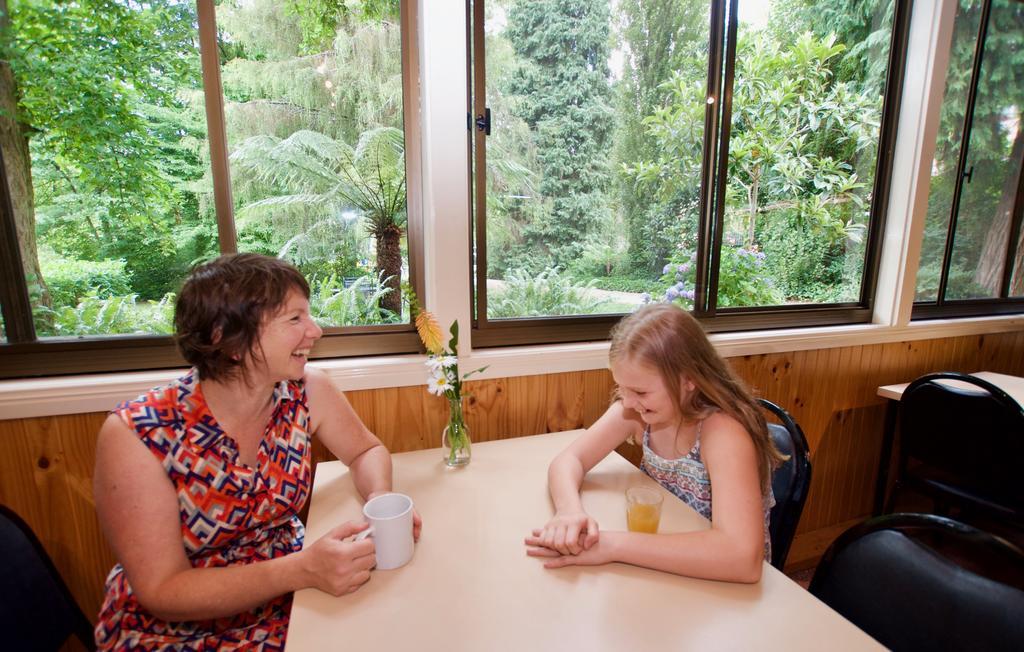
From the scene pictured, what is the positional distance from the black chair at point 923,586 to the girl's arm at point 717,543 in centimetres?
15

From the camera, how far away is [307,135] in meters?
1.43

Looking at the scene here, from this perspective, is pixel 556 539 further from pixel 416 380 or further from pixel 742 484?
pixel 416 380

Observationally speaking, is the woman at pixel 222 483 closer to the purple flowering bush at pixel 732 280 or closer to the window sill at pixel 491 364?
the window sill at pixel 491 364

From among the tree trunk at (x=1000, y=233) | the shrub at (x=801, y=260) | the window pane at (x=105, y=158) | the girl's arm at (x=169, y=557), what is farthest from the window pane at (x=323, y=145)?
the tree trunk at (x=1000, y=233)

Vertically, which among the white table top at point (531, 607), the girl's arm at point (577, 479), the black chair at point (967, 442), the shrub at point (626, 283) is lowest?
the black chair at point (967, 442)

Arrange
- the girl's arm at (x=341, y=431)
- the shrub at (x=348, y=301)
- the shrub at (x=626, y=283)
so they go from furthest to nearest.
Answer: the shrub at (x=626, y=283) < the shrub at (x=348, y=301) < the girl's arm at (x=341, y=431)

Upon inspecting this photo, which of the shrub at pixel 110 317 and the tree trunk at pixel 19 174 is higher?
the tree trunk at pixel 19 174

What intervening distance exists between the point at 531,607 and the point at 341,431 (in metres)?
0.65

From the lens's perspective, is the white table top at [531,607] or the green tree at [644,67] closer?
the white table top at [531,607]

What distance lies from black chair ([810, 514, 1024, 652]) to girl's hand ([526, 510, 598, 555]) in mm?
425

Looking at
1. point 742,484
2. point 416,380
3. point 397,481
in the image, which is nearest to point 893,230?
point 742,484

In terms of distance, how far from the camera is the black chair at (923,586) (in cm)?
65

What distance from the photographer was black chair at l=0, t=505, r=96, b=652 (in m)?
0.88

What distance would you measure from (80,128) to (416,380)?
1.09m
